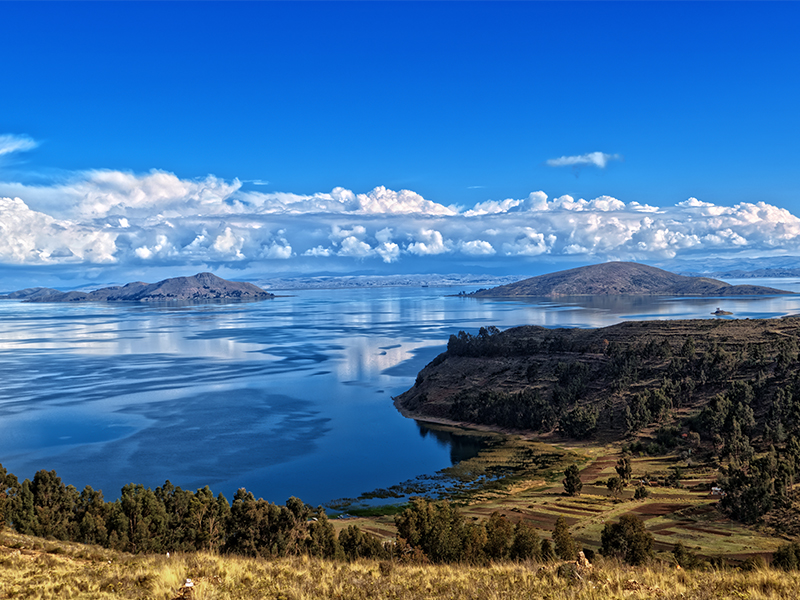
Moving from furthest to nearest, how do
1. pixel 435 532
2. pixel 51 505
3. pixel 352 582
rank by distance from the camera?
pixel 51 505 → pixel 435 532 → pixel 352 582

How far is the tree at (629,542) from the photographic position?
101ft

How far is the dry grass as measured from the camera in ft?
44.0

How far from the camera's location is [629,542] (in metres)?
32.7

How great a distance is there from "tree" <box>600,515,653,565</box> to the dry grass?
1575 centimetres

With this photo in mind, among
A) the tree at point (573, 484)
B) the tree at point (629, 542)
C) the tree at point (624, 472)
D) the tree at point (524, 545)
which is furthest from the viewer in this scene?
the tree at point (624, 472)

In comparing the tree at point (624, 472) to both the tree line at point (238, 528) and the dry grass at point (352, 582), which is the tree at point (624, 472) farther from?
the dry grass at point (352, 582)

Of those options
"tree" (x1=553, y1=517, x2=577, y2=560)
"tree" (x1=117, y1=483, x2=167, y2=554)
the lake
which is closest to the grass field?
"tree" (x1=553, y1=517, x2=577, y2=560)

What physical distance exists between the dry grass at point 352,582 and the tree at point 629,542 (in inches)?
620

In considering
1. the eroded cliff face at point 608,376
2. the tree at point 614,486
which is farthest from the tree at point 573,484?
the eroded cliff face at point 608,376

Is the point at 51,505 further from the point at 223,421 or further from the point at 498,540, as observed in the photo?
the point at 223,421

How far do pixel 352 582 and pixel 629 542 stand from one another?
917 inches

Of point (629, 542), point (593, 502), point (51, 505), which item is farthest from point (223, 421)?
point (629, 542)

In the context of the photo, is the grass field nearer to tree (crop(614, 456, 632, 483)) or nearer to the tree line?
tree (crop(614, 456, 632, 483))

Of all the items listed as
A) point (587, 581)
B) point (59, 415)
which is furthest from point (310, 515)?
point (59, 415)
